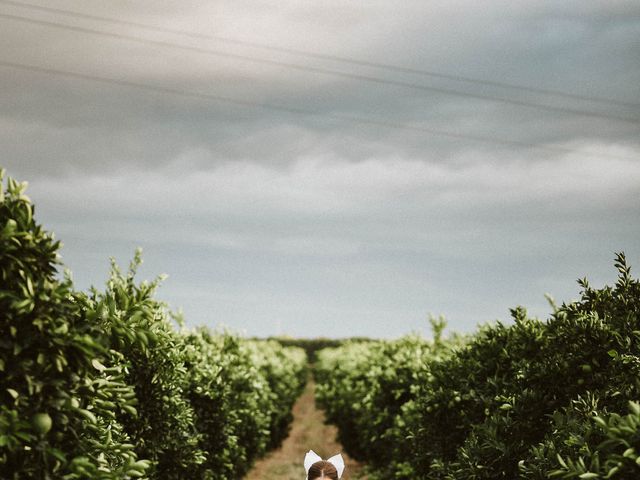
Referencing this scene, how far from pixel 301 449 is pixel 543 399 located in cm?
2013

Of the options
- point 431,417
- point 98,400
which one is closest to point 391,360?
point 431,417

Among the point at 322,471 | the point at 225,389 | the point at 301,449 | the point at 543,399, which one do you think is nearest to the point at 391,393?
the point at 225,389

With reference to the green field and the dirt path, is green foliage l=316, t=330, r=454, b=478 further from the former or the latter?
the dirt path

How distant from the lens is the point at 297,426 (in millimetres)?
32594

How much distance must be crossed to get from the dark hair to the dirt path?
13.3 metres

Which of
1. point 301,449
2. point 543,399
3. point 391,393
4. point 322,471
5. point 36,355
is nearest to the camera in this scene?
point 36,355

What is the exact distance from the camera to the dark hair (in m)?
6.25

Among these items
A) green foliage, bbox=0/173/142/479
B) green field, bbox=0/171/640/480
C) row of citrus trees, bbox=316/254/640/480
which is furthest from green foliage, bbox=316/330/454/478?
green foliage, bbox=0/173/142/479

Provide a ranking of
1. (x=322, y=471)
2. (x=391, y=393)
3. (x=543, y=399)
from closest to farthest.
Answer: (x=322, y=471)
(x=543, y=399)
(x=391, y=393)

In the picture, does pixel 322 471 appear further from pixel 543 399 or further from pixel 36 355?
pixel 543 399

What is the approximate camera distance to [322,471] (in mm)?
6262

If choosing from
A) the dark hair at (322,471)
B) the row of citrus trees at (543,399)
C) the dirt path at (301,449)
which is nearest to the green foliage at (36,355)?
the dark hair at (322,471)

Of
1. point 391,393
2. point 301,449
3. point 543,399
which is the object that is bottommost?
point 301,449

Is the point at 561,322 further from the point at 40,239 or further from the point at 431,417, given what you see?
the point at 40,239
